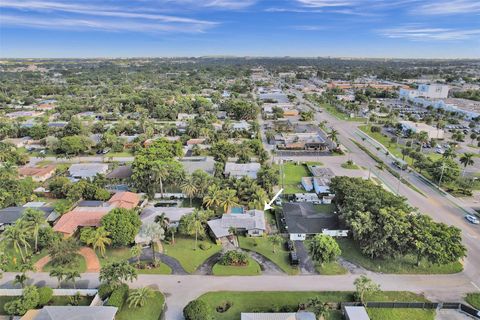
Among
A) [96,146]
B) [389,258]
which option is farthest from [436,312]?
[96,146]

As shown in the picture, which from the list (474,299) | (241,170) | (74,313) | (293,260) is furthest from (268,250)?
(241,170)

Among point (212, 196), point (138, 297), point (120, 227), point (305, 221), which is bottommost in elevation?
point (138, 297)

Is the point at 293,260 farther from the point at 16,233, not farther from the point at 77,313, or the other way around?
the point at 16,233

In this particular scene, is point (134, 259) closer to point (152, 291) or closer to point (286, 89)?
point (152, 291)

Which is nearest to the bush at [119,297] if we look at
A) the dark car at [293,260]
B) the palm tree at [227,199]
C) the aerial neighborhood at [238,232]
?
the aerial neighborhood at [238,232]

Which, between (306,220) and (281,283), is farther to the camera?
(306,220)

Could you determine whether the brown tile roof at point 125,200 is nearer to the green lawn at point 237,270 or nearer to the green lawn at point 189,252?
the green lawn at point 189,252

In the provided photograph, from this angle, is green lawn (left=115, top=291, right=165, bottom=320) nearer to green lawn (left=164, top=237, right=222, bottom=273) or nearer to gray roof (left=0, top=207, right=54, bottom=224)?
green lawn (left=164, top=237, right=222, bottom=273)
